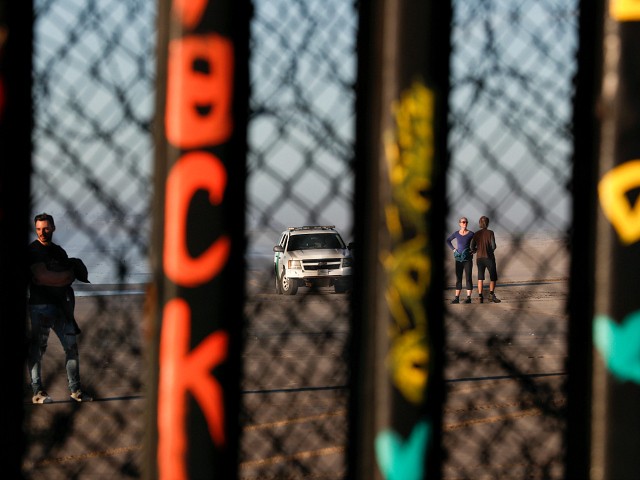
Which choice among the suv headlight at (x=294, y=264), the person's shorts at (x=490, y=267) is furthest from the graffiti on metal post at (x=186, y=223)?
the suv headlight at (x=294, y=264)

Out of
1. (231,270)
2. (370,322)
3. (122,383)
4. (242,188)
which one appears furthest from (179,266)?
(122,383)

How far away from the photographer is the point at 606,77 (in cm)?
226

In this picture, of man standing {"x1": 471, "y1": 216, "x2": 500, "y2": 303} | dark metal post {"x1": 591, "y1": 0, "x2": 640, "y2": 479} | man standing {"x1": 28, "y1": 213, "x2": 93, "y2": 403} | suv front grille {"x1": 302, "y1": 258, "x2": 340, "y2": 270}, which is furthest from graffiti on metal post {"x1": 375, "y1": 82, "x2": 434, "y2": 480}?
suv front grille {"x1": 302, "y1": 258, "x2": 340, "y2": 270}

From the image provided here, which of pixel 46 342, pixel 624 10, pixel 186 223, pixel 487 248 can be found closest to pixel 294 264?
pixel 46 342

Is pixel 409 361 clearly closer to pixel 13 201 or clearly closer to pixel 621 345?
pixel 621 345

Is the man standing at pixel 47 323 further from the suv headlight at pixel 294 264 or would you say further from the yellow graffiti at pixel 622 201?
the suv headlight at pixel 294 264

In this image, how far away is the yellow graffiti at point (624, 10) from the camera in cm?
224

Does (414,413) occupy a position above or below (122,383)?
above

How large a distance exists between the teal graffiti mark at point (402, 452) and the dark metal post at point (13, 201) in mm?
996

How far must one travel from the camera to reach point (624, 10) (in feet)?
7.37

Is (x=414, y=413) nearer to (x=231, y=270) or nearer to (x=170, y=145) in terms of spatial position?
(x=231, y=270)

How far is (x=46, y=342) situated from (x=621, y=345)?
6044mm

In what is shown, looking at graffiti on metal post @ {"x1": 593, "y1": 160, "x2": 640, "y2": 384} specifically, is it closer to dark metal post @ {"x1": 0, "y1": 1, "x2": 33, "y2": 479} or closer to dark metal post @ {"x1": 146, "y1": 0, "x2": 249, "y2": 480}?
dark metal post @ {"x1": 146, "y1": 0, "x2": 249, "y2": 480}

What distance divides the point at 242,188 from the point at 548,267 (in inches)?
51.4
